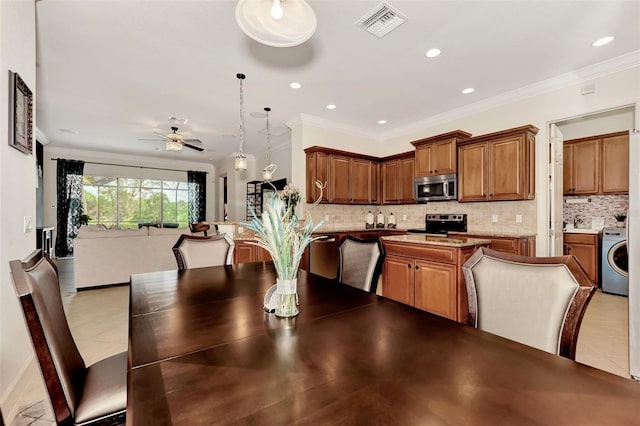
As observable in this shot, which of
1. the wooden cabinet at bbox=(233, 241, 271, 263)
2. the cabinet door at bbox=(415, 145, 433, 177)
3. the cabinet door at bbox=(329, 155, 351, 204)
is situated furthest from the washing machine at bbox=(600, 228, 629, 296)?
the wooden cabinet at bbox=(233, 241, 271, 263)

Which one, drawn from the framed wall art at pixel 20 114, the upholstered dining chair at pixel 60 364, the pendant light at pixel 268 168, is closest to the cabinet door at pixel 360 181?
the pendant light at pixel 268 168

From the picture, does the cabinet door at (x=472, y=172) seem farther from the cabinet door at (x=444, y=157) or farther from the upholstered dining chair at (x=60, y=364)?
the upholstered dining chair at (x=60, y=364)

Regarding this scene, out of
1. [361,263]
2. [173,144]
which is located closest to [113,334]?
[361,263]

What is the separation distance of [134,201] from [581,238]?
10.9 m

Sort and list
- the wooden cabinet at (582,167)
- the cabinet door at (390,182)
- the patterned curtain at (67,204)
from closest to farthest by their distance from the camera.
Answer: the wooden cabinet at (582,167), the cabinet door at (390,182), the patterned curtain at (67,204)

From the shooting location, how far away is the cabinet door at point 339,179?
5004 mm

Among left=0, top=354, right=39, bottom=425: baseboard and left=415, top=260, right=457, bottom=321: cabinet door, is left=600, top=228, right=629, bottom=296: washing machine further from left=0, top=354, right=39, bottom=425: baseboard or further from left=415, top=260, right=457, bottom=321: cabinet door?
left=0, top=354, right=39, bottom=425: baseboard

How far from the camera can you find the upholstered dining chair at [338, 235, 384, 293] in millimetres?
1859

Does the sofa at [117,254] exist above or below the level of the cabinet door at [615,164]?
below

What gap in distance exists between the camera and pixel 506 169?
12.6 ft

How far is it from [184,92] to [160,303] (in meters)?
3.65

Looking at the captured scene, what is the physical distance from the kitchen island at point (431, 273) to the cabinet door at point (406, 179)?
7.54 feet

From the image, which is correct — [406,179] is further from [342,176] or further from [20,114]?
[20,114]

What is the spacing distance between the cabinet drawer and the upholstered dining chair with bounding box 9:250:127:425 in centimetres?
589
